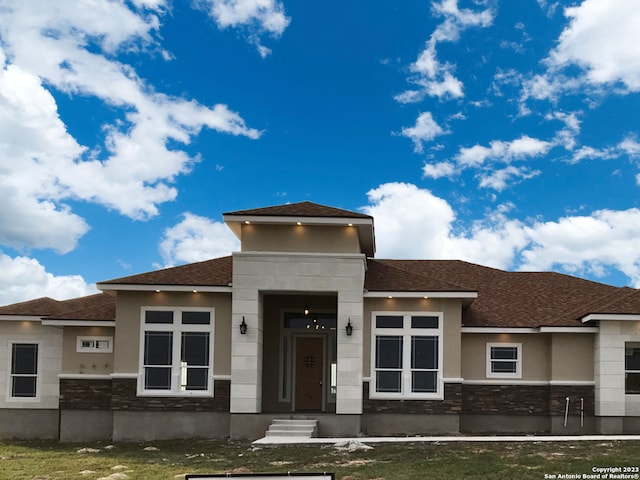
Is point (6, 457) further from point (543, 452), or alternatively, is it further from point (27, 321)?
point (543, 452)

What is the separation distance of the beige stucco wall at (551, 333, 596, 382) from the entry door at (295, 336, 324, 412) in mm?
6847

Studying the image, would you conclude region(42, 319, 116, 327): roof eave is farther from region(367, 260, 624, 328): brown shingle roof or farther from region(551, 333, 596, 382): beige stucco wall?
region(551, 333, 596, 382): beige stucco wall

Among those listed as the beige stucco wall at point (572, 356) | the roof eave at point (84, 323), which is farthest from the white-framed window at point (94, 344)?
the beige stucco wall at point (572, 356)

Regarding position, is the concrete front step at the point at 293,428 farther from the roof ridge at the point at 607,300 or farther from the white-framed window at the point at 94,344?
the roof ridge at the point at 607,300

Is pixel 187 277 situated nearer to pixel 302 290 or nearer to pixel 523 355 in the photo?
pixel 302 290

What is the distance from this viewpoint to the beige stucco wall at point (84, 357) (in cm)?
2142

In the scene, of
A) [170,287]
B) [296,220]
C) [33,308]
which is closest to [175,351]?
[170,287]

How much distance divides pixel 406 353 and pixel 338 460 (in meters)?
5.82

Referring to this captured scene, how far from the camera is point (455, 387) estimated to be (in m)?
20.4

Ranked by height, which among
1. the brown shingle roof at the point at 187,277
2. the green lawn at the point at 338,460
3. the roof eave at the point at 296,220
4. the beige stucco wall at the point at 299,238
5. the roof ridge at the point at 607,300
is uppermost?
the roof eave at the point at 296,220

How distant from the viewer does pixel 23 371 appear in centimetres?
2261

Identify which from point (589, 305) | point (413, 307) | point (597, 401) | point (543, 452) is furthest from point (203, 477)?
point (589, 305)

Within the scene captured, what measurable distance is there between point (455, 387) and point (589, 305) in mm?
5412

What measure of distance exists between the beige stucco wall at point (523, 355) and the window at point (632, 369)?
2.10m
